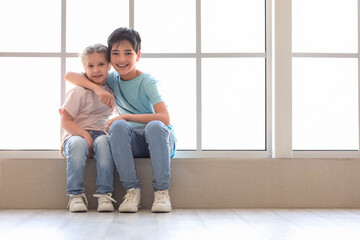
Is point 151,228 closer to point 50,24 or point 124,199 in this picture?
point 124,199

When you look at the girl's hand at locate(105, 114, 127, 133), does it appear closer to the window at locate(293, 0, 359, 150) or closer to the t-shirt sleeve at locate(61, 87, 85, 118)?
the t-shirt sleeve at locate(61, 87, 85, 118)

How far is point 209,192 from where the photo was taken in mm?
2209

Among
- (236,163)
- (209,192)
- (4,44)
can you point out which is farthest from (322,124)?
(4,44)

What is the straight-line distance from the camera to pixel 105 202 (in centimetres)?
202

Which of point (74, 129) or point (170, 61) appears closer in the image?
point (74, 129)

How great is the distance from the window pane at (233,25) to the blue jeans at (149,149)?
2.06 feet

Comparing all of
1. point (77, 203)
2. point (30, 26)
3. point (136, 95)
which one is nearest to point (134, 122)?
point (136, 95)

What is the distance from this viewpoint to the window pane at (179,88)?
95.1 inches

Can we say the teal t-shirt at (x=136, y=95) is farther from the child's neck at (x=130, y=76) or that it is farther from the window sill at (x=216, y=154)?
the window sill at (x=216, y=154)

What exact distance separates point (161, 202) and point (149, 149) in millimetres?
227

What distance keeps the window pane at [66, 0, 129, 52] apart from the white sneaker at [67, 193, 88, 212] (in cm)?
78

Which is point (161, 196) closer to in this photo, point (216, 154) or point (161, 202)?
point (161, 202)

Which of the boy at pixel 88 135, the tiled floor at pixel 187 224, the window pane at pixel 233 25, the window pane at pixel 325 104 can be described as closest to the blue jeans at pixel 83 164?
the boy at pixel 88 135

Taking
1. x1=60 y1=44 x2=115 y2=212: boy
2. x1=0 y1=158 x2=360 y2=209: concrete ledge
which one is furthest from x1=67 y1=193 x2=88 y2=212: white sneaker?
x1=0 y1=158 x2=360 y2=209: concrete ledge
